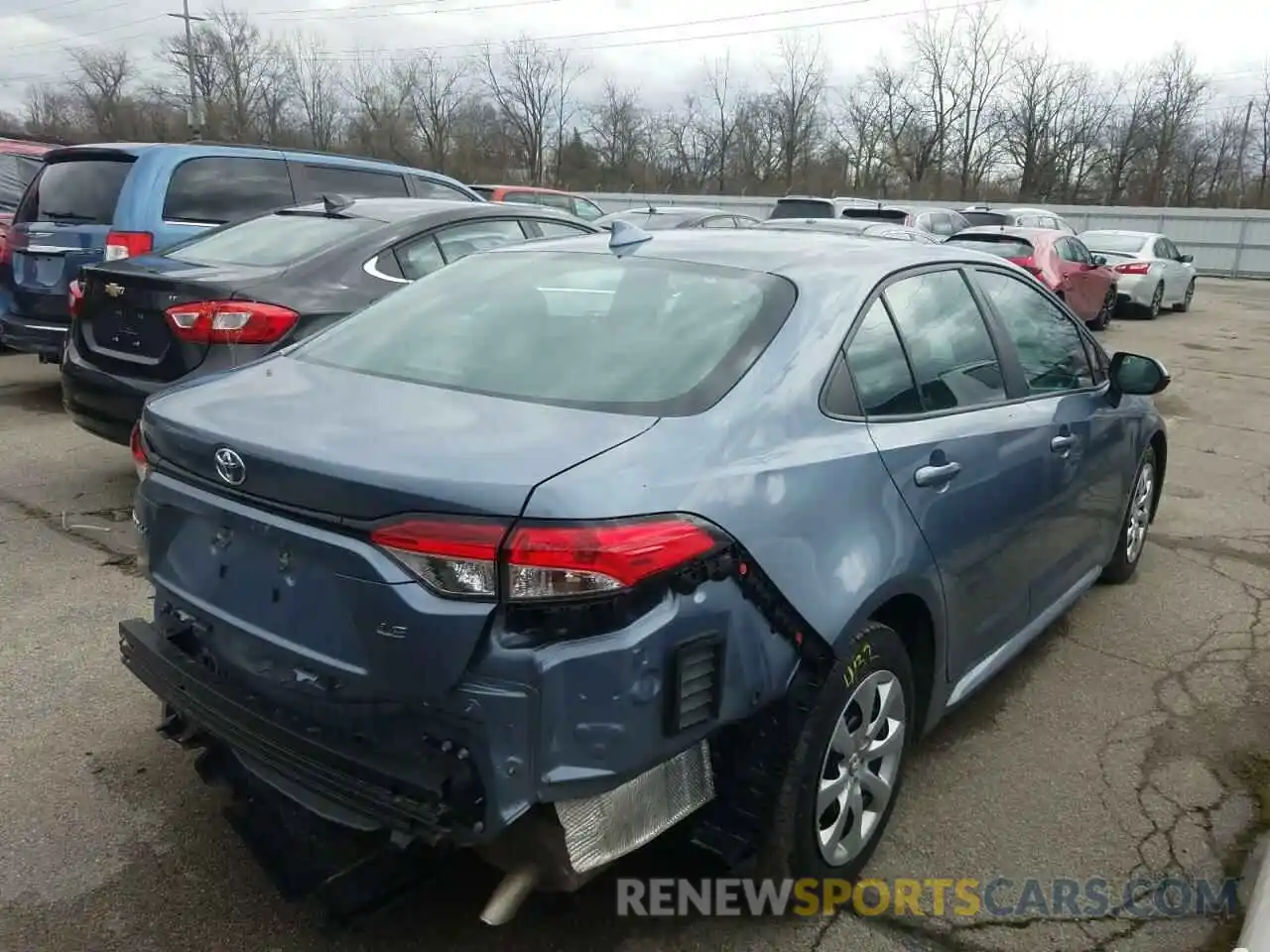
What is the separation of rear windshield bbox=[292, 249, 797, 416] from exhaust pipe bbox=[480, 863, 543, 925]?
1008mm

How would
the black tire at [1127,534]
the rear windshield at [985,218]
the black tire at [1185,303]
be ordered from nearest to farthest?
1. the black tire at [1127,534]
2. the black tire at [1185,303]
3. the rear windshield at [985,218]

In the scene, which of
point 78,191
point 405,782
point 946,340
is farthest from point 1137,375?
point 78,191

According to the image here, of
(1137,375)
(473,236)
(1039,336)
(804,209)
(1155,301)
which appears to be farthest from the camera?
(804,209)

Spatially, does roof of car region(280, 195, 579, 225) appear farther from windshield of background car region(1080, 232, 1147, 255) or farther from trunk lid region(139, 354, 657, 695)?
windshield of background car region(1080, 232, 1147, 255)

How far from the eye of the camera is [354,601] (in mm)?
2070

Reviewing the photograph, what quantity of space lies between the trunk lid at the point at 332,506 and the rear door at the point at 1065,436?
1955mm

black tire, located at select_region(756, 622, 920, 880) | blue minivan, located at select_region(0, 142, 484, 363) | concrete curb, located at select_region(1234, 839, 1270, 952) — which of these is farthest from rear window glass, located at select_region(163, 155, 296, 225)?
concrete curb, located at select_region(1234, 839, 1270, 952)

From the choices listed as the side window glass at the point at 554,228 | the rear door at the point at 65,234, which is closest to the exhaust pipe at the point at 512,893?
the side window glass at the point at 554,228

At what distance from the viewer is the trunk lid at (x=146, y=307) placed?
4895 mm

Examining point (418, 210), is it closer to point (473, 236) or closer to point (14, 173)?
point (473, 236)

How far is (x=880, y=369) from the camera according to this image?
2.83 meters

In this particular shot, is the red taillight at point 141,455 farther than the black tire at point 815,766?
Yes

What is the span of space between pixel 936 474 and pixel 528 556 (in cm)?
136

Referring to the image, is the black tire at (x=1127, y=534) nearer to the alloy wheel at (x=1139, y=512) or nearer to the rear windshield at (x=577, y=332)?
the alloy wheel at (x=1139, y=512)
